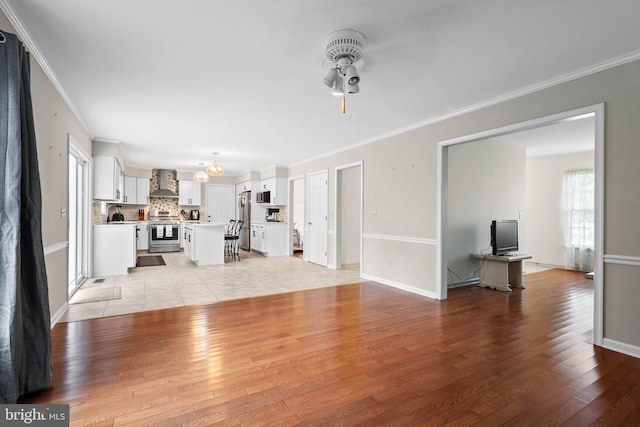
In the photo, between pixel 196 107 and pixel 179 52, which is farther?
pixel 196 107

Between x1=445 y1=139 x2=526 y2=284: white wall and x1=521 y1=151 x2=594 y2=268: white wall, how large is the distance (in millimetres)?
1447

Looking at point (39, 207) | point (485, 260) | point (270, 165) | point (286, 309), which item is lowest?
point (286, 309)

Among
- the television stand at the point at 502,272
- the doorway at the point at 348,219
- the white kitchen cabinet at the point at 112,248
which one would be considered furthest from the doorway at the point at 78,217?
the television stand at the point at 502,272

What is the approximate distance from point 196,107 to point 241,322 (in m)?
2.75

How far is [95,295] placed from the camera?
432 centimetres

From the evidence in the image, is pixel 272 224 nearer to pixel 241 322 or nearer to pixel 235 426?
pixel 241 322

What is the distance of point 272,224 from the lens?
864 centimetres

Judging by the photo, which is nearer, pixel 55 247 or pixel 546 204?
pixel 55 247

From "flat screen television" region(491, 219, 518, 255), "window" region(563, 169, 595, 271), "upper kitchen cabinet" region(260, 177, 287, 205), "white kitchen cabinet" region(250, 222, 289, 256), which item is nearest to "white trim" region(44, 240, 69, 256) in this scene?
"white kitchen cabinet" region(250, 222, 289, 256)

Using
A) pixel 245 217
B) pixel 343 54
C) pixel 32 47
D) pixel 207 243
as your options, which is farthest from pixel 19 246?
pixel 245 217

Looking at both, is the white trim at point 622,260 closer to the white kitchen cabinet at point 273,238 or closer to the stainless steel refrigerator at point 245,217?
the white kitchen cabinet at point 273,238

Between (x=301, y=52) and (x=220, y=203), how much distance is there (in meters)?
8.74

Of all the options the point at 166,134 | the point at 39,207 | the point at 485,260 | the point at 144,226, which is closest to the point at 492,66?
the point at 485,260

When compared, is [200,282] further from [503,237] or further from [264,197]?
[503,237]
